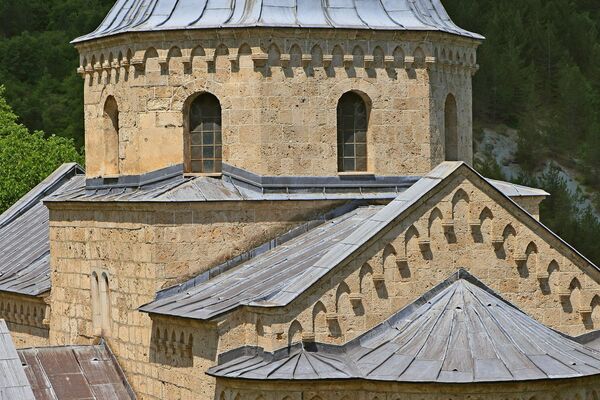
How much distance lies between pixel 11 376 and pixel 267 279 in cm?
344

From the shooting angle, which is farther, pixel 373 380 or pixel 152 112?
pixel 152 112

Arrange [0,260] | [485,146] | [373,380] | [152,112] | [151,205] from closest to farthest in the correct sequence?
[373,380] → [151,205] → [152,112] → [0,260] → [485,146]

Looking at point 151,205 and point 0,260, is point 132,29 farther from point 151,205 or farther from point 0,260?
point 0,260

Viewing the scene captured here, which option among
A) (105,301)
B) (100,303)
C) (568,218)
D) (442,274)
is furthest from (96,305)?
(568,218)

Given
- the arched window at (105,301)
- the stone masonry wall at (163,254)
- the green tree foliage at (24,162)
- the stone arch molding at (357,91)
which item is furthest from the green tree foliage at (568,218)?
the stone masonry wall at (163,254)

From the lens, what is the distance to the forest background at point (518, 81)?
58000 millimetres

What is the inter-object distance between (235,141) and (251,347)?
4144mm

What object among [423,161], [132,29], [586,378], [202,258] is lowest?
[586,378]

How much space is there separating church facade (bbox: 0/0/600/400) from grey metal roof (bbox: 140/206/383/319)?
52mm

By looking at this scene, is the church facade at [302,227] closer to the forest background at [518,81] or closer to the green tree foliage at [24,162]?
the green tree foliage at [24,162]

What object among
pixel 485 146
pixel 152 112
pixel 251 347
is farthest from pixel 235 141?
pixel 485 146

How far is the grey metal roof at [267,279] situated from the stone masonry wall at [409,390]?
1.01m

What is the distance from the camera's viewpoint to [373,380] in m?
16.2

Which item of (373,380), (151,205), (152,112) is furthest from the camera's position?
(152,112)
